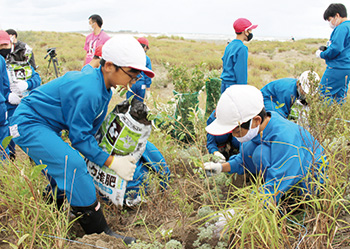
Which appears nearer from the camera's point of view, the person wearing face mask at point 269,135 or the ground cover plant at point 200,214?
the ground cover plant at point 200,214

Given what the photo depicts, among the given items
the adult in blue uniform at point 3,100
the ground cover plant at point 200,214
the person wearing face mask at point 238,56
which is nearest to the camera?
the ground cover plant at point 200,214

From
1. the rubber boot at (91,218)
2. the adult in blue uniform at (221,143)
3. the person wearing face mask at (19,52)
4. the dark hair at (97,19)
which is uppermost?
the dark hair at (97,19)

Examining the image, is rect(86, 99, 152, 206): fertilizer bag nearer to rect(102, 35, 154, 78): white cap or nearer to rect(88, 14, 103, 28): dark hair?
rect(102, 35, 154, 78): white cap

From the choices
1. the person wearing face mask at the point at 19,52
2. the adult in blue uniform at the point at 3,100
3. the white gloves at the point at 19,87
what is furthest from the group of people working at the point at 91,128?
the person wearing face mask at the point at 19,52

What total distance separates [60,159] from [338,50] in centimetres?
422

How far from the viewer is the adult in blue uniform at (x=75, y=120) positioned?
214cm

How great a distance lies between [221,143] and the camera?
3445mm

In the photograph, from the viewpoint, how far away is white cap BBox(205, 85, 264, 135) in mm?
2021

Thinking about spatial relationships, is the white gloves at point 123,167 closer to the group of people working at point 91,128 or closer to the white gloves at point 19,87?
the group of people working at point 91,128

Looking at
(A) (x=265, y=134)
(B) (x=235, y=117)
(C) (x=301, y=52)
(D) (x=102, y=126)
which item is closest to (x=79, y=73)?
(D) (x=102, y=126)

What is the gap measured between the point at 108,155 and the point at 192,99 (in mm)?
1856

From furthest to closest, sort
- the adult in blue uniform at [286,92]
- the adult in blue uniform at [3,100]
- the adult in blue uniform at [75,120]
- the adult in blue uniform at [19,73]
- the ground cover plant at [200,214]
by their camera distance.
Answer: the adult in blue uniform at [19,73] < the adult in blue uniform at [286,92] < the adult in blue uniform at [3,100] < the adult in blue uniform at [75,120] < the ground cover plant at [200,214]

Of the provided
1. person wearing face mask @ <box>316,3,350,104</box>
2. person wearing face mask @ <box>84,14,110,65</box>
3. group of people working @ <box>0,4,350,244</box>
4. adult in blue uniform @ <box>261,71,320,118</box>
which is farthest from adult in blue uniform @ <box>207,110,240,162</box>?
person wearing face mask @ <box>84,14,110,65</box>

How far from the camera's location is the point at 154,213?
2469mm
